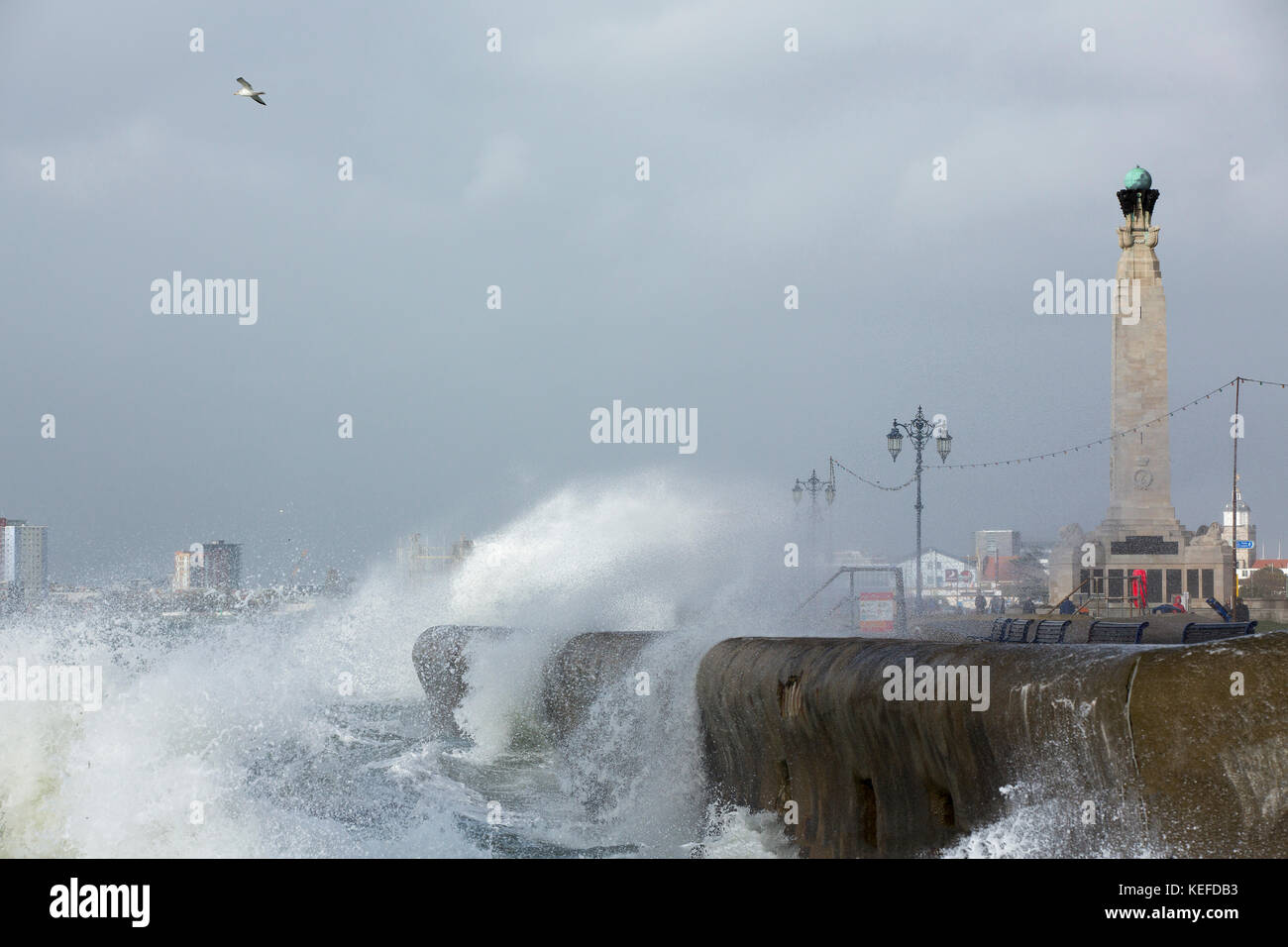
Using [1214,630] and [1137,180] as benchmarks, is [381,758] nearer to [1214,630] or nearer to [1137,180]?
[1214,630]

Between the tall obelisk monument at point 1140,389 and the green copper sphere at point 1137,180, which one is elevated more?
the green copper sphere at point 1137,180

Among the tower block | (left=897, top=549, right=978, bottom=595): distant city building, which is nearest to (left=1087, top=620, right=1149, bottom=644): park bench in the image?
the tower block

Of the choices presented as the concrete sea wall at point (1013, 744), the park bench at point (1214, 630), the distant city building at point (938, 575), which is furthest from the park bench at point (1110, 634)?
the distant city building at point (938, 575)

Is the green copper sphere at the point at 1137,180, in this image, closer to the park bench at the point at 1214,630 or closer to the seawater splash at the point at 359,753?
the seawater splash at the point at 359,753

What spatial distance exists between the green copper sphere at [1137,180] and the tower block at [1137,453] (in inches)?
5.3

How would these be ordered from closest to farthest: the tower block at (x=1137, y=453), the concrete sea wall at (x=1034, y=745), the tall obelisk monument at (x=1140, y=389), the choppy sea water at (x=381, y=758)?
the concrete sea wall at (x=1034, y=745) → the choppy sea water at (x=381, y=758) → the tower block at (x=1137, y=453) → the tall obelisk monument at (x=1140, y=389)

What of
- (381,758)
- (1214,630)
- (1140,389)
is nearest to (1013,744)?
(1214,630)

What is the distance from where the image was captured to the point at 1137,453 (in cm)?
3675

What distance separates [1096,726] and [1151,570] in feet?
106

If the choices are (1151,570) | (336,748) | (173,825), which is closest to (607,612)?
(336,748)

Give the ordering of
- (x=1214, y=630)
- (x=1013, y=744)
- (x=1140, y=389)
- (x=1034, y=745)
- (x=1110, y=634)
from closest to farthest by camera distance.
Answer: (x=1034, y=745) < (x=1013, y=744) < (x=1214, y=630) < (x=1110, y=634) < (x=1140, y=389)

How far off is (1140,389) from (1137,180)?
6.61 m

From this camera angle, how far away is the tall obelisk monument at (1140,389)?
3647cm

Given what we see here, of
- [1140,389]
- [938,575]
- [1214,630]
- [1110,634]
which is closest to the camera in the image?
[1214,630]
